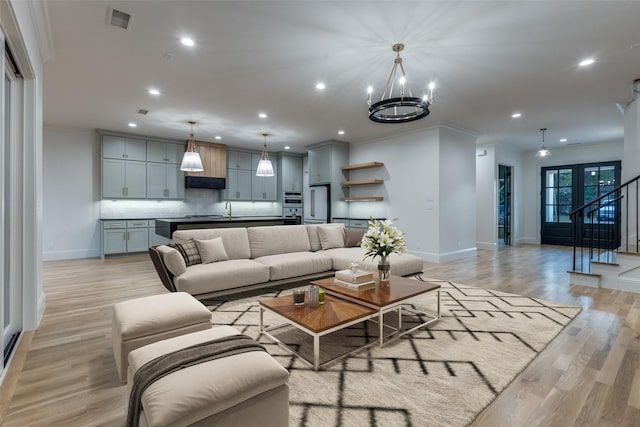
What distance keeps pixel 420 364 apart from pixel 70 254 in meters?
7.66

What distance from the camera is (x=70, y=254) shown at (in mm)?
6844

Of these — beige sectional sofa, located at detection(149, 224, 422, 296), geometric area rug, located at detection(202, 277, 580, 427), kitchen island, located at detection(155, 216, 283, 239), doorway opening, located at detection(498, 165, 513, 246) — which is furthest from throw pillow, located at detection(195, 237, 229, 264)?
doorway opening, located at detection(498, 165, 513, 246)

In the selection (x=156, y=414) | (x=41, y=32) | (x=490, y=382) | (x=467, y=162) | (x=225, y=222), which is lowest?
(x=490, y=382)

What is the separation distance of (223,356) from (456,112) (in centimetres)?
554

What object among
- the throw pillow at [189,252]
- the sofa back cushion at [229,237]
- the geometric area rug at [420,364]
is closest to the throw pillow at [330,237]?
the sofa back cushion at [229,237]

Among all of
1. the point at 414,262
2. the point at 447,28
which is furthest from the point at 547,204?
the point at 447,28

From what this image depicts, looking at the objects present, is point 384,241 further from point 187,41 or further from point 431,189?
point 431,189

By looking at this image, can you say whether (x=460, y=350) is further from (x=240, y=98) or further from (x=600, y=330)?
(x=240, y=98)

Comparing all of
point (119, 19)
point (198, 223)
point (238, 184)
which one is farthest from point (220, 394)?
point (238, 184)

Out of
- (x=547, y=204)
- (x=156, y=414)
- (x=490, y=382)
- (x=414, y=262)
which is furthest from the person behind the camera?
(x=547, y=204)

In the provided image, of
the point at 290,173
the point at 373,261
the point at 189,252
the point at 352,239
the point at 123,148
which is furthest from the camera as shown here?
the point at 290,173

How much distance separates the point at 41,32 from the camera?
2900 millimetres

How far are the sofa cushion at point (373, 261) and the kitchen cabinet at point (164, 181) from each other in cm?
485

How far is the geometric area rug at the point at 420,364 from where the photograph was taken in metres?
1.75
